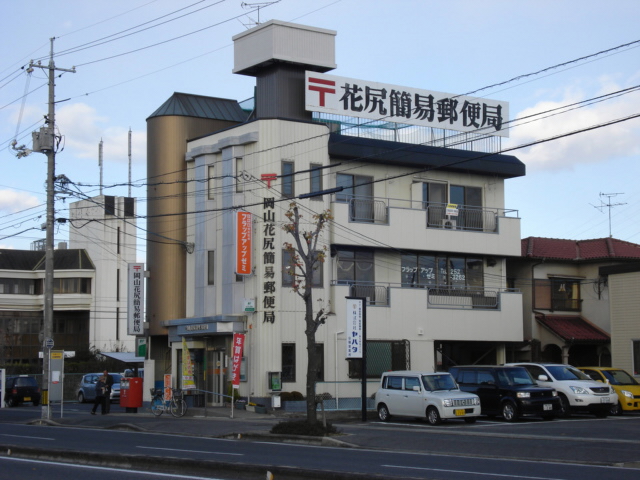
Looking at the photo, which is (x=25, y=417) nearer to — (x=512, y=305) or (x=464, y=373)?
(x=464, y=373)

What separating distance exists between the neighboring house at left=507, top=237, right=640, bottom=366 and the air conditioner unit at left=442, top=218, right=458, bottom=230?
4.60 metres

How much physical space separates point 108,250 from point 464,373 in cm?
5029

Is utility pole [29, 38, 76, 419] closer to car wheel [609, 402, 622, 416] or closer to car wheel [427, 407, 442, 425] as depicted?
car wheel [427, 407, 442, 425]

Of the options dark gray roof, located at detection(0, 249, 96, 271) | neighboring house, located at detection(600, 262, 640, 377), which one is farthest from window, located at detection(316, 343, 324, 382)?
dark gray roof, located at detection(0, 249, 96, 271)

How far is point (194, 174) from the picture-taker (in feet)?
126

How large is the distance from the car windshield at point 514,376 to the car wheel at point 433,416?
2.83m

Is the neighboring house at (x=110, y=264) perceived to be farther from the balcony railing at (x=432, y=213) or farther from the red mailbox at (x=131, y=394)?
the balcony railing at (x=432, y=213)

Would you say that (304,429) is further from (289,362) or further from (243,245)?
(243,245)

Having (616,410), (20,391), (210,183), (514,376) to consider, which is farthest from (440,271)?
(20,391)

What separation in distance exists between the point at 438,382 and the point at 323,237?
9.93 metres

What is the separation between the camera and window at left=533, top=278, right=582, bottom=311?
42375 mm

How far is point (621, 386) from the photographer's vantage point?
31.0m

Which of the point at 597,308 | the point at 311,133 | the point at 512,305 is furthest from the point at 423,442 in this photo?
the point at 597,308

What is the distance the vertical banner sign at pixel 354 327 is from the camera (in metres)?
30.5
